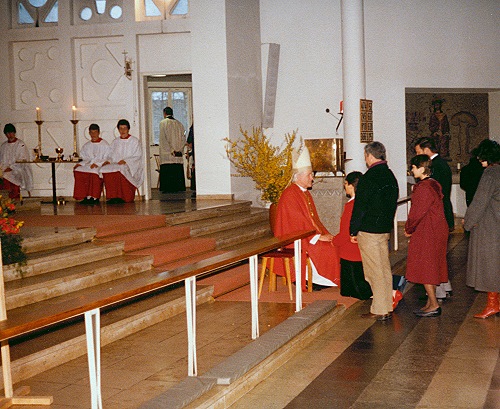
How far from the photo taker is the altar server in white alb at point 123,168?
12.8m

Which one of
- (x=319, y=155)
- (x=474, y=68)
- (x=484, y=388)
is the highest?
(x=474, y=68)

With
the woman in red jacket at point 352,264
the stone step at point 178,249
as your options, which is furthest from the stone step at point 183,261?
the woman in red jacket at point 352,264

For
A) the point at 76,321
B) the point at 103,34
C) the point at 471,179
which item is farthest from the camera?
the point at 103,34

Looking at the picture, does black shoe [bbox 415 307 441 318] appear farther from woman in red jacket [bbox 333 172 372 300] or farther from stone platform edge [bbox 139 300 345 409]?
stone platform edge [bbox 139 300 345 409]

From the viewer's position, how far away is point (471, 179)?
42.5 ft

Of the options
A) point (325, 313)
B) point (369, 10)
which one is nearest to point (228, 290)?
point (325, 313)

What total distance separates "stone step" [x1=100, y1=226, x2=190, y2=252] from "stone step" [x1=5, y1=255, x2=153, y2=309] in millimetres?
375

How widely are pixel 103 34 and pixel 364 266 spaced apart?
8238mm

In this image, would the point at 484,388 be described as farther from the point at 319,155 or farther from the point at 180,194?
the point at 180,194

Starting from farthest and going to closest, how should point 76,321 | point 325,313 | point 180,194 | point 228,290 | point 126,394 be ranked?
1. point 180,194
2. point 228,290
3. point 325,313
4. point 76,321
5. point 126,394

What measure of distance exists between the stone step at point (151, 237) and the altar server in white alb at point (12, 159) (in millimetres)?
4308

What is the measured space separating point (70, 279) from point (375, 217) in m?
A: 2.77

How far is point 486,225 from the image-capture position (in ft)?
23.8

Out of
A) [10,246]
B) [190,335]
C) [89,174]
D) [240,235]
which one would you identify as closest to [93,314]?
[190,335]
